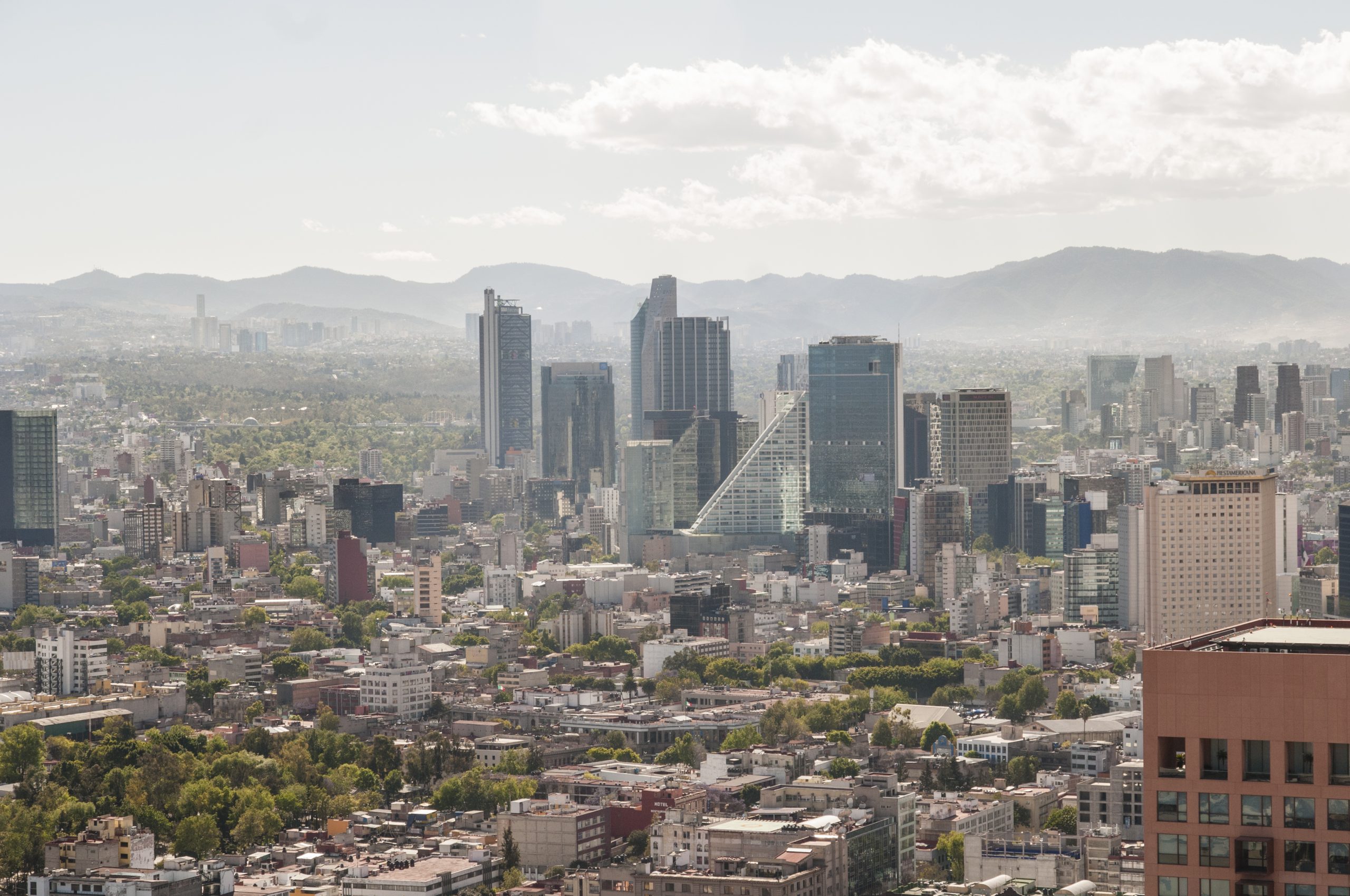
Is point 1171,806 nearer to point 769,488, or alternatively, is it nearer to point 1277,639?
point 1277,639

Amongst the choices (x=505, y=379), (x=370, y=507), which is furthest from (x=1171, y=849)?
(x=505, y=379)

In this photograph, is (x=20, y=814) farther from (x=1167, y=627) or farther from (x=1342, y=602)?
(x=1342, y=602)

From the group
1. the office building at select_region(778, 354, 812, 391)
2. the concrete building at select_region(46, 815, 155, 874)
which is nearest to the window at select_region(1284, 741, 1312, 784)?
the concrete building at select_region(46, 815, 155, 874)

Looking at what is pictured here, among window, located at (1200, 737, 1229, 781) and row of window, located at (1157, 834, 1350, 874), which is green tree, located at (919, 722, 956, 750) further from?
window, located at (1200, 737, 1229, 781)

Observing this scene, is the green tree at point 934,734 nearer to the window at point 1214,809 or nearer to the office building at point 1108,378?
the window at point 1214,809

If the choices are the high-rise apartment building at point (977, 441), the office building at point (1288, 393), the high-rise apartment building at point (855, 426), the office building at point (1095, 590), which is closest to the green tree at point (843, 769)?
the office building at point (1095, 590)

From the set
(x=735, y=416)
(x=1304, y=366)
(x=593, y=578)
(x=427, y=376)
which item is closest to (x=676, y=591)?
(x=593, y=578)
